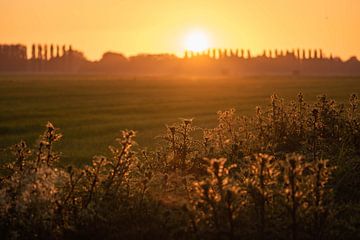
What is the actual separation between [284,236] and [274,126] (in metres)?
4.85

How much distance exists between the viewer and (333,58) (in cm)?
18425

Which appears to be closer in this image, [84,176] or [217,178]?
[217,178]

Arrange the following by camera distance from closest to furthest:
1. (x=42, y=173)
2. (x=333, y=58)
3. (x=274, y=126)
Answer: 1. (x=42, y=173)
2. (x=274, y=126)
3. (x=333, y=58)

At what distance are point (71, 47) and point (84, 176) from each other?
172090 mm

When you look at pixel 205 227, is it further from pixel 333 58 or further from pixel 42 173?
pixel 333 58

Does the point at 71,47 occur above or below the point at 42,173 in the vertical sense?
above

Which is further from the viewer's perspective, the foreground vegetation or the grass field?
the grass field

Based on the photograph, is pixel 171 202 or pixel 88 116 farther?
pixel 88 116

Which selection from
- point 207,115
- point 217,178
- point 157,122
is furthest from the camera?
point 207,115

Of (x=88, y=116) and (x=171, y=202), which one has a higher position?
(x=171, y=202)

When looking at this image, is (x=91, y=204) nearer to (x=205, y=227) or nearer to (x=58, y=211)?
(x=58, y=211)

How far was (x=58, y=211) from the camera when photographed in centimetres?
509

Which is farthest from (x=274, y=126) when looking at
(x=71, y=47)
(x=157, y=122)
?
(x=71, y=47)

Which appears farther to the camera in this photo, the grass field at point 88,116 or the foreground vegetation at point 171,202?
the grass field at point 88,116
